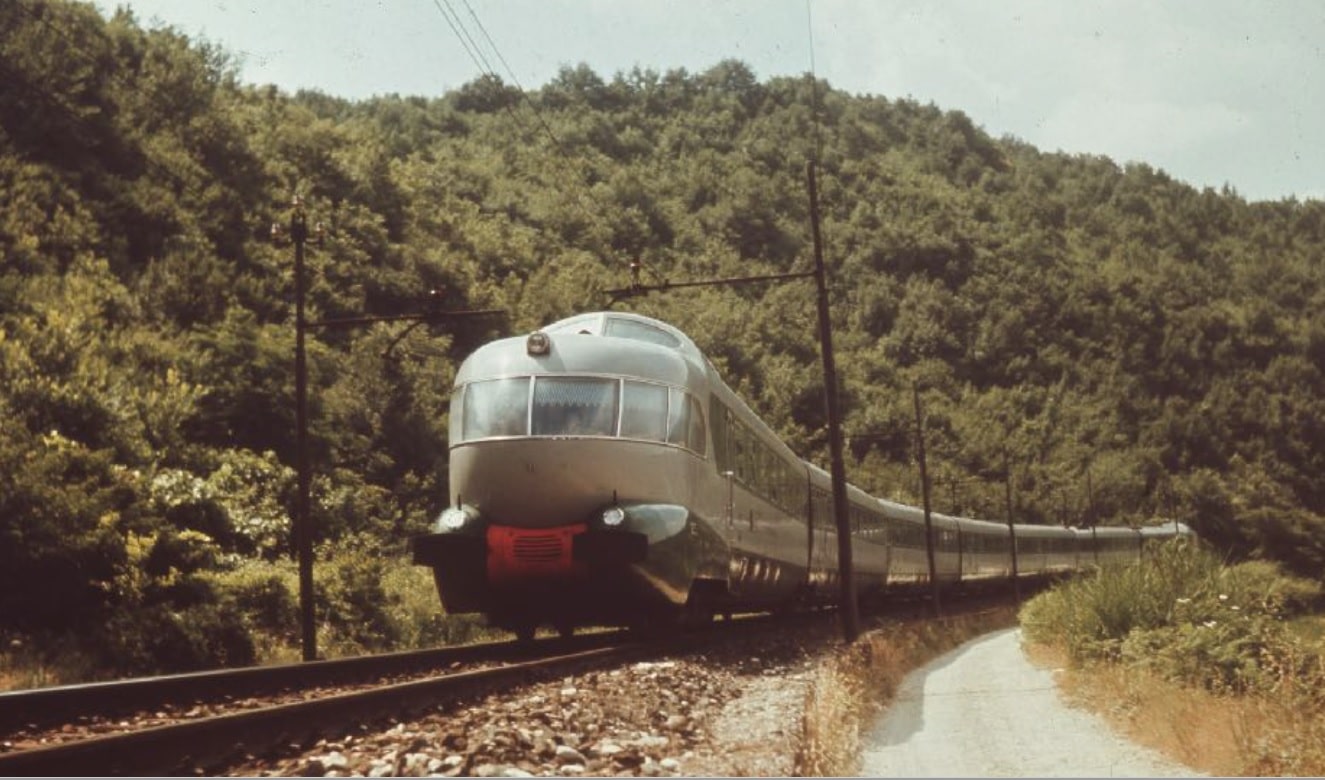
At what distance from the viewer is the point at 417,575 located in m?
30.9

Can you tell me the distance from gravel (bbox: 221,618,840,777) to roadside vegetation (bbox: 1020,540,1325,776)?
288cm

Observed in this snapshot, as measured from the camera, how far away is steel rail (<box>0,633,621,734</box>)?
25.9 feet

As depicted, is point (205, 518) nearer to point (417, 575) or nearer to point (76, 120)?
point (417, 575)

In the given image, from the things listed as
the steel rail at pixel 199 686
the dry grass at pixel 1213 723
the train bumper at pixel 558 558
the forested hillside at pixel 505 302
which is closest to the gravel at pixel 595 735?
the train bumper at pixel 558 558

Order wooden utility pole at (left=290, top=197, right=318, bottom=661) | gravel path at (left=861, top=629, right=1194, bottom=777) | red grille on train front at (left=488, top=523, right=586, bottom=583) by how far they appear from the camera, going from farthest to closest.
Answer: wooden utility pole at (left=290, top=197, right=318, bottom=661) → red grille on train front at (left=488, top=523, right=586, bottom=583) → gravel path at (left=861, top=629, right=1194, bottom=777)

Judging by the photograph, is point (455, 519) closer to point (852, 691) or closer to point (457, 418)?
point (457, 418)

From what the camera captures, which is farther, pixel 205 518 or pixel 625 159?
pixel 625 159

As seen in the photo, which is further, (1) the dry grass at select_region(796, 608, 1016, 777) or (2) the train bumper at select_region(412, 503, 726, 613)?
(2) the train bumper at select_region(412, 503, 726, 613)

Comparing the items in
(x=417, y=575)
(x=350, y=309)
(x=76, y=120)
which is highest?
(x=76, y=120)

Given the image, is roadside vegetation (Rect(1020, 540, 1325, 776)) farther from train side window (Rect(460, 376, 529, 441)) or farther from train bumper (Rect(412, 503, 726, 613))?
train side window (Rect(460, 376, 529, 441))

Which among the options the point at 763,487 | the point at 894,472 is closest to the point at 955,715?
the point at 763,487

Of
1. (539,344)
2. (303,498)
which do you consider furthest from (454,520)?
(303,498)

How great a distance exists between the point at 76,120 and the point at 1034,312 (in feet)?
330

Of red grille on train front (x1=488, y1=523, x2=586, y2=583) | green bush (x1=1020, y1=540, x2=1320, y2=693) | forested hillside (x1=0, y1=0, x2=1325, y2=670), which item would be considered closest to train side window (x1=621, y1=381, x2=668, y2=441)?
red grille on train front (x1=488, y1=523, x2=586, y2=583)
